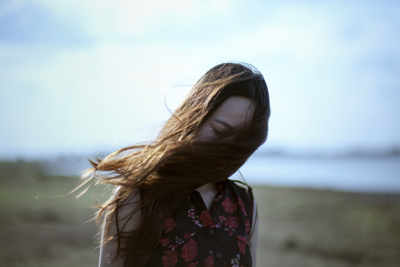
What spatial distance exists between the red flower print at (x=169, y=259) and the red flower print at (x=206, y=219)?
0.18m

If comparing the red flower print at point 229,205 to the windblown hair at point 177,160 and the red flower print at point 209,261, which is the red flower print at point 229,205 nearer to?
the windblown hair at point 177,160

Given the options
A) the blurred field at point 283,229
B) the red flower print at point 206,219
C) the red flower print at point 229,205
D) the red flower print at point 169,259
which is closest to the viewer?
the red flower print at point 169,259

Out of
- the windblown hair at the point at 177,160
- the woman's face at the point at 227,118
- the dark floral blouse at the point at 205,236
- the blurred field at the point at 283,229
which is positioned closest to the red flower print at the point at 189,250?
the dark floral blouse at the point at 205,236

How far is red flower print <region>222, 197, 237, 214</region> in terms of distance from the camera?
1724 mm

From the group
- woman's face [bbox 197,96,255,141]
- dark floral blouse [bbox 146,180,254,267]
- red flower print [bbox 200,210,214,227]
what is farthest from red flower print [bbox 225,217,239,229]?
woman's face [bbox 197,96,255,141]

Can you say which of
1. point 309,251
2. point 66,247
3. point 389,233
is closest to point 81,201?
point 66,247

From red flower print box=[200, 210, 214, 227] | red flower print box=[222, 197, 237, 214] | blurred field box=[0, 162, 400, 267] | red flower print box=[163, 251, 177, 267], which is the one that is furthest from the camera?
blurred field box=[0, 162, 400, 267]

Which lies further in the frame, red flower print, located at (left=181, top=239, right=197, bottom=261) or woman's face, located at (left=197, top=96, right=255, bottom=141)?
woman's face, located at (left=197, top=96, right=255, bottom=141)

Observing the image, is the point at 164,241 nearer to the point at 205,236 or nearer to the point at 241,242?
the point at 205,236

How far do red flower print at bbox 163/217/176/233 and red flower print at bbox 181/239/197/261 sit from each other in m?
0.09

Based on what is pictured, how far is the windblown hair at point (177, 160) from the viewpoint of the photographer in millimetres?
1491

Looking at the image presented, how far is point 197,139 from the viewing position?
1584 mm

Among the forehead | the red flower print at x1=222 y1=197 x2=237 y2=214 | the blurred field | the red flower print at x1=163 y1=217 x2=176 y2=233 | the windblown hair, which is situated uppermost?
the forehead

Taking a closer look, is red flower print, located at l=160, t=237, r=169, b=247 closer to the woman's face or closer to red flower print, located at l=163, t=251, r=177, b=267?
red flower print, located at l=163, t=251, r=177, b=267
